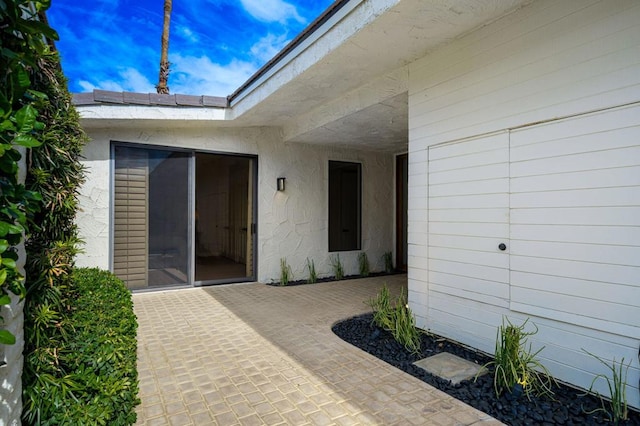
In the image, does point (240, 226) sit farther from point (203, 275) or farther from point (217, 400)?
point (217, 400)

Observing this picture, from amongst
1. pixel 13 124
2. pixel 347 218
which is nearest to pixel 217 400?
pixel 13 124

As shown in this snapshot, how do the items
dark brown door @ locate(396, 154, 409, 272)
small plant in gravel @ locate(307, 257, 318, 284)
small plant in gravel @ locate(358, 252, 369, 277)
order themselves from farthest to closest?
1. dark brown door @ locate(396, 154, 409, 272)
2. small plant in gravel @ locate(358, 252, 369, 277)
3. small plant in gravel @ locate(307, 257, 318, 284)

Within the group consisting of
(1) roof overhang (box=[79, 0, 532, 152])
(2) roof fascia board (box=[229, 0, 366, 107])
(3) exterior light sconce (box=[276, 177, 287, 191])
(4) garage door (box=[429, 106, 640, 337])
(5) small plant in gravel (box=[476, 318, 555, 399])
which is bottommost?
(5) small plant in gravel (box=[476, 318, 555, 399])

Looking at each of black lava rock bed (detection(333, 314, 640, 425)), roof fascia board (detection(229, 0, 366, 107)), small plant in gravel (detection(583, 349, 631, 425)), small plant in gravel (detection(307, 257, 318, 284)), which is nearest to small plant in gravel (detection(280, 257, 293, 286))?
small plant in gravel (detection(307, 257, 318, 284))

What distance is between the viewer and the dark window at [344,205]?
8.07 meters

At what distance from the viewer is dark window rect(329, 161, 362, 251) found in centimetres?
807

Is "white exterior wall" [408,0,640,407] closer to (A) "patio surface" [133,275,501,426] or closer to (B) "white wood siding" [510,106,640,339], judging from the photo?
(B) "white wood siding" [510,106,640,339]

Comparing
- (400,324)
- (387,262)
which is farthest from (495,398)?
(387,262)

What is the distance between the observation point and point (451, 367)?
3.24 meters

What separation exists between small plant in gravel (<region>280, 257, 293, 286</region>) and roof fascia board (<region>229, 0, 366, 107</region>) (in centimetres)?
327

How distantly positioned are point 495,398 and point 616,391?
2.53 feet

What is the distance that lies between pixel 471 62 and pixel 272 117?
11.9 feet

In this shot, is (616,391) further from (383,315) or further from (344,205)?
(344,205)

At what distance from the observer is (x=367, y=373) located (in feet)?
10.3
